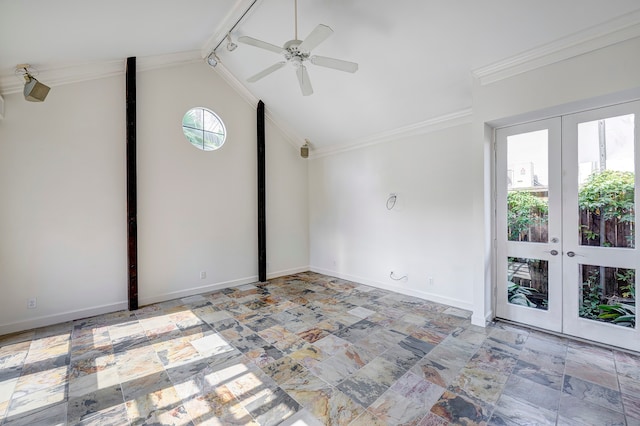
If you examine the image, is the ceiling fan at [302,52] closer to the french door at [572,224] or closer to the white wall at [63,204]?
the french door at [572,224]

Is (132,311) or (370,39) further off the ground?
(370,39)

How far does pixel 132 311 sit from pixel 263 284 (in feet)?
6.91

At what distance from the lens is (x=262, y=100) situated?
5.40m

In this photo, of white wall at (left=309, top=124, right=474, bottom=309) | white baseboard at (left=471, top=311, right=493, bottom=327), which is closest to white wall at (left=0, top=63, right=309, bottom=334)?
white wall at (left=309, top=124, right=474, bottom=309)

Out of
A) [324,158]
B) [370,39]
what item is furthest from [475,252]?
[324,158]

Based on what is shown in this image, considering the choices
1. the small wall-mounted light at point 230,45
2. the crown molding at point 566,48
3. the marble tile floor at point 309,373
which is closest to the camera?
the marble tile floor at point 309,373

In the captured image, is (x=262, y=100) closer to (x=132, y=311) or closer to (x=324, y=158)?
(x=324, y=158)

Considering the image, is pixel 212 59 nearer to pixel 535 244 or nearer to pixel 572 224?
pixel 535 244

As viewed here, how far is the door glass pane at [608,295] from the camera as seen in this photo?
269 cm

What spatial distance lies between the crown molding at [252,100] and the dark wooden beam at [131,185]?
4.60 feet

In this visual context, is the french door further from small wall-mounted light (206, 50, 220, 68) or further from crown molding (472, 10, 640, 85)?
small wall-mounted light (206, 50, 220, 68)

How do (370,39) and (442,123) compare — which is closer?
(370,39)

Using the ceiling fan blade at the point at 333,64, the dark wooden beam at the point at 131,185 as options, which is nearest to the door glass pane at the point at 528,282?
the ceiling fan blade at the point at 333,64

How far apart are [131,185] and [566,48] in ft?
17.8
